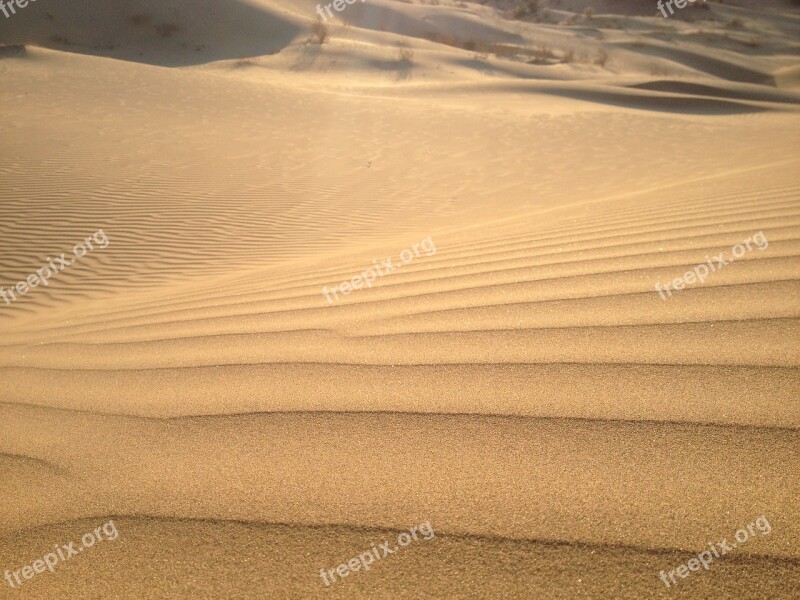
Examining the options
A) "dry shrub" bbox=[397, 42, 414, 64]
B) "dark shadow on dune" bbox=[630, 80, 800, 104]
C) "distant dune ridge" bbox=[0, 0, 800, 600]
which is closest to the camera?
"distant dune ridge" bbox=[0, 0, 800, 600]

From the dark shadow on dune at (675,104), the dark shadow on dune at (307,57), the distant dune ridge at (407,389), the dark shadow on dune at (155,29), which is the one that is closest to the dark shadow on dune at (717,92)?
the dark shadow on dune at (675,104)

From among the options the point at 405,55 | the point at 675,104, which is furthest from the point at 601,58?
the point at 405,55

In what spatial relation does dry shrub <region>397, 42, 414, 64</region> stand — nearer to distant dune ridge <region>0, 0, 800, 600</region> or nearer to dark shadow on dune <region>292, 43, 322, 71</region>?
dark shadow on dune <region>292, 43, 322, 71</region>

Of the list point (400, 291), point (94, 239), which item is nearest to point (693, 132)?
point (400, 291)

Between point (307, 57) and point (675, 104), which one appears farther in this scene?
point (307, 57)

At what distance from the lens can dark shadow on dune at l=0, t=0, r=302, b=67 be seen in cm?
1995

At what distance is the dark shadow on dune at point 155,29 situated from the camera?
20.0 meters

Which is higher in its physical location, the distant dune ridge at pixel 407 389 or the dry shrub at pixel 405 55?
the dry shrub at pixel 405 55

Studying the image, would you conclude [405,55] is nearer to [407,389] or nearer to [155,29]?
[155,29]

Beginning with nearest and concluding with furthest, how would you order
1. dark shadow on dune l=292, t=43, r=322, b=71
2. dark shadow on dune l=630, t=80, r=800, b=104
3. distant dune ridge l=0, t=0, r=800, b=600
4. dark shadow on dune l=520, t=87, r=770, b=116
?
1. distant dune ridge l=0, t=0, r=800, b=600
2. dark shadow on dune l=520, t=87, r=770, b=116
3. dark shadow on dune l=630, t=80, r=800, b=104
4. dark shadow on dune l=292, t=43, r=322, b=71

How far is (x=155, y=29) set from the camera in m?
21.4

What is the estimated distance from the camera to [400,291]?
279 cm

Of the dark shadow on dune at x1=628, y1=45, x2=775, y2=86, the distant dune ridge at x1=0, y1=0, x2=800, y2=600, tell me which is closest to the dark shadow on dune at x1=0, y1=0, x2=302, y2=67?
the dark shadow on dune at x1=628, y1=45, x2=775, y2=86

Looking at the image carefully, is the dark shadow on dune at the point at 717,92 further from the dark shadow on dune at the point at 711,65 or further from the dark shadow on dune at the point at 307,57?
the dark shadow on dune at the point at 307,57
